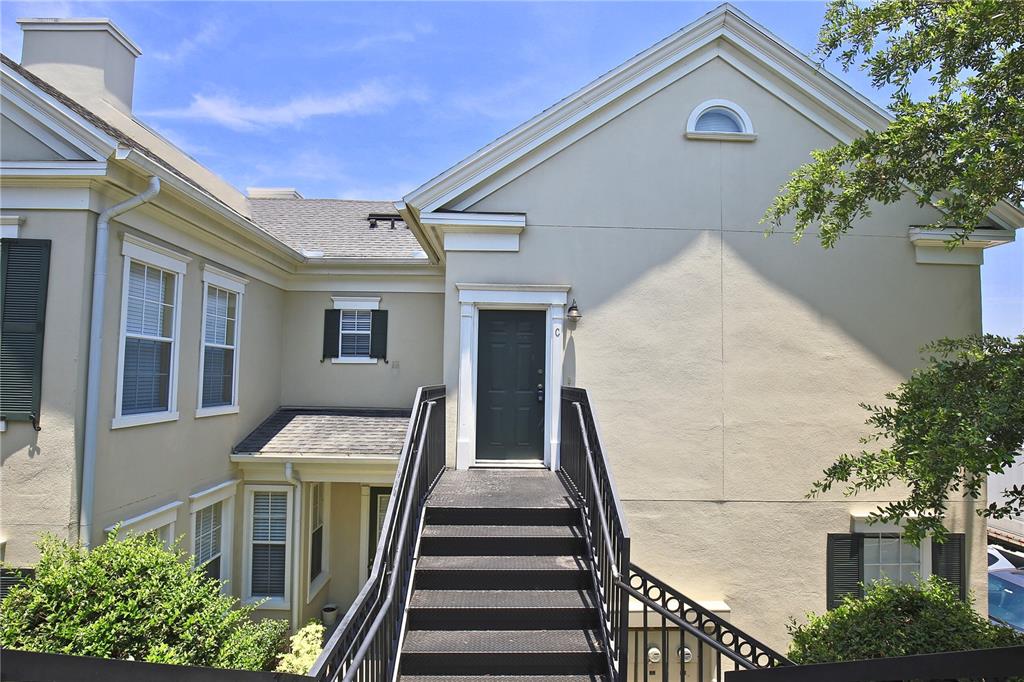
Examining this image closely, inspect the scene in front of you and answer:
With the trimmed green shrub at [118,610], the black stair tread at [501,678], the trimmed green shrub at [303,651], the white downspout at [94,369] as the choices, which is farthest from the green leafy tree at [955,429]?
the white downspout at [94,369]

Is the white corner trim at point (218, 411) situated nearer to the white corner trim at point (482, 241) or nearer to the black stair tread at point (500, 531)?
the white corner trim at point (482, 241)

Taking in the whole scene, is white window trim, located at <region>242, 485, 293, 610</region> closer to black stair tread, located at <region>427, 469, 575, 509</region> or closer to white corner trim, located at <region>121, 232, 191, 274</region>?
black stair tread, located at <region>427, 469, 575, 509</region>

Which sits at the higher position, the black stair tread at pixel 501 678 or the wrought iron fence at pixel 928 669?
the wrought iron fence at pixel 928 669

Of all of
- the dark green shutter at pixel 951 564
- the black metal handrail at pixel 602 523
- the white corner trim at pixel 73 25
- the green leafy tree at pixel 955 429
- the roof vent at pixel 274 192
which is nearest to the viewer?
the green leafy tree at pixel 955 429

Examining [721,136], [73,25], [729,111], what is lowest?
[721,136]

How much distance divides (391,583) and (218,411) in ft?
17.7

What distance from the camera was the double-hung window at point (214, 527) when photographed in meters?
8.10

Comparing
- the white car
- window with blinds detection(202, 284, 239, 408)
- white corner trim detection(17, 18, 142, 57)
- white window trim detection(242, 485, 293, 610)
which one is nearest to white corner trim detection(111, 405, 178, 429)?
window with blinds detection(202, 284, 239, 408)

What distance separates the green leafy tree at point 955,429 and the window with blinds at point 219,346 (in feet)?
25.0

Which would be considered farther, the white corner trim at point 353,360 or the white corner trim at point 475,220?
the white corner trim at point 353,360

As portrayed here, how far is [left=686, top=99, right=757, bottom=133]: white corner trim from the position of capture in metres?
7.82

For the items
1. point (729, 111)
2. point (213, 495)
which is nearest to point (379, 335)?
point (213, 495)

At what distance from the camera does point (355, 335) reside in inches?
422

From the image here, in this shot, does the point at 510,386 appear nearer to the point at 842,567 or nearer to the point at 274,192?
the point at 842,567
